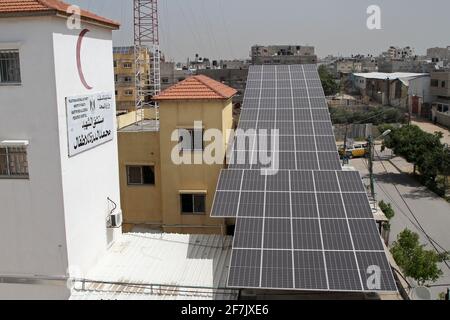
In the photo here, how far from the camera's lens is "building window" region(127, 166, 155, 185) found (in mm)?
18344

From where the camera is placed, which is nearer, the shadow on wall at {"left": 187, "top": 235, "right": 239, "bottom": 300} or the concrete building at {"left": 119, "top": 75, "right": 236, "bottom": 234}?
the shadow on wall at {"left": 187, "top": 235, "right": 239, "bottom": 300}

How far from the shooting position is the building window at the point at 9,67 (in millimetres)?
11219

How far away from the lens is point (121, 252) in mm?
14898

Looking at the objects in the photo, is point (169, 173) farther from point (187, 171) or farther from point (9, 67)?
point (9, 67)

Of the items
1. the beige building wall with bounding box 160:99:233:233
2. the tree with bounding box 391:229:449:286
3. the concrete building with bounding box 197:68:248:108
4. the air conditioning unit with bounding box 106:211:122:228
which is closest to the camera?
the air conditioning unit with bounding box 106:211:122:228

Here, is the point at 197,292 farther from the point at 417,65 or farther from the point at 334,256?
the point at 417,65

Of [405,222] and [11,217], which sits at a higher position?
[11,217]

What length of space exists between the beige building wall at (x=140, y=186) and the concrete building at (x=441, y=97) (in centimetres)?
5752

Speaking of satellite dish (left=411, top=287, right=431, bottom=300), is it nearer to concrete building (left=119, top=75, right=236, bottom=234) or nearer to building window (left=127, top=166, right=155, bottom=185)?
concrete building (left=119, top=75, right=236, bottom=234)

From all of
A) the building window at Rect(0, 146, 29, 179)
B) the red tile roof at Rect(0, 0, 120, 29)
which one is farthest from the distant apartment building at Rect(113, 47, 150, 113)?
the red tile roof at Rect(0, 0, 120, 29)

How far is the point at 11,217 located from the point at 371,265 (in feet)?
30.5

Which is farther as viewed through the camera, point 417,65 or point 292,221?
point 417,65

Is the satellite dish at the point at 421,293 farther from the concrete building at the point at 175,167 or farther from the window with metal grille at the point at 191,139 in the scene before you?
the window with metal grille at the point at 191,139

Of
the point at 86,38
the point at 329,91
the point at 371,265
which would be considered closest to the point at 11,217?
the point at 86,38
